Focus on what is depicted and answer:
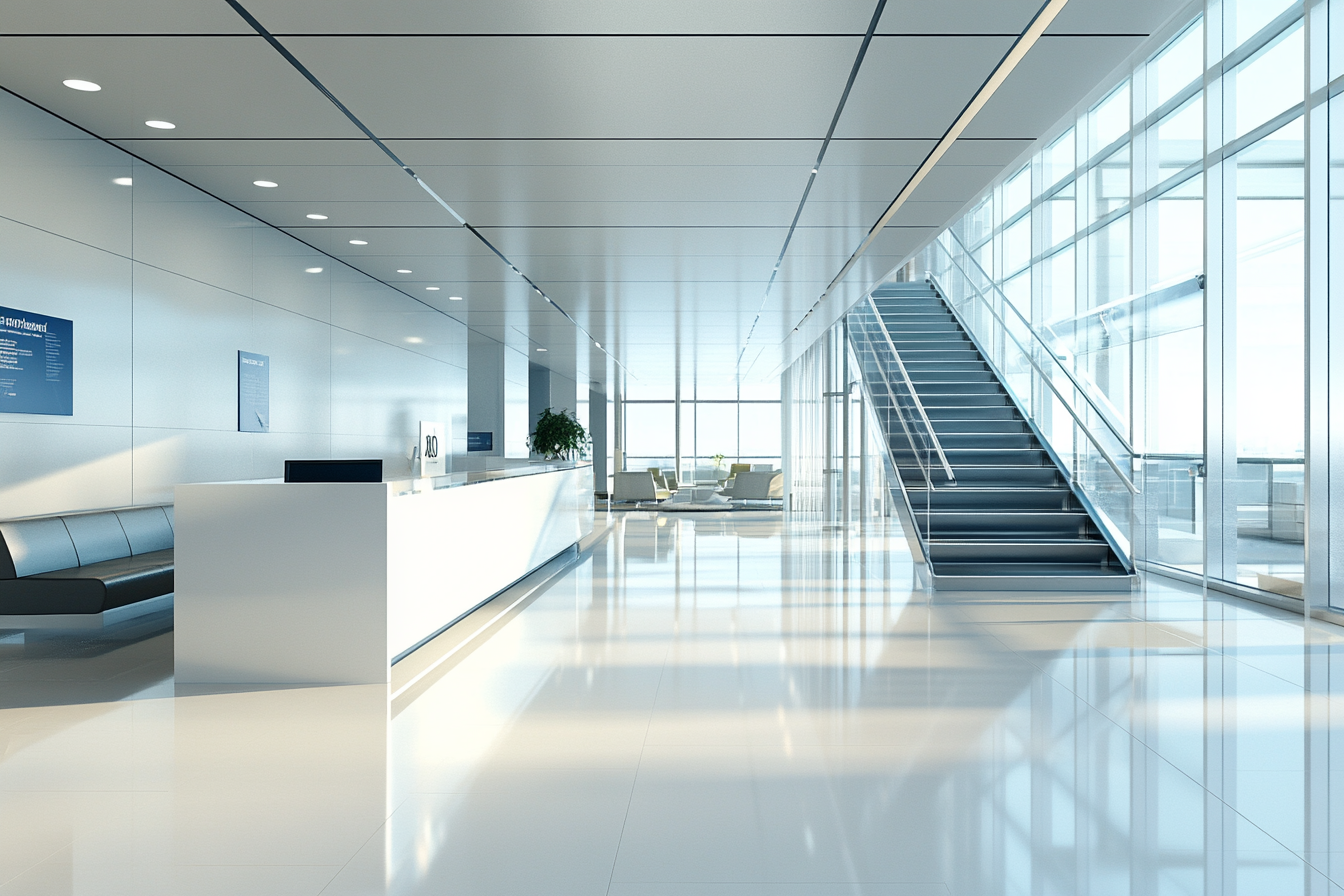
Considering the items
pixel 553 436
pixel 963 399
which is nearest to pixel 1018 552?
pixel 963 399

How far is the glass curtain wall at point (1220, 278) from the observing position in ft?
24.1

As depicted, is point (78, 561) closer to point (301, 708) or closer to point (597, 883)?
point (301, 708)

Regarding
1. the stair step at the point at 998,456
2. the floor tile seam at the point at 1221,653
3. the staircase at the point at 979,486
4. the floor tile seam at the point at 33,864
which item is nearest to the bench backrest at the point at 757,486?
the staircase at the point at 979,486

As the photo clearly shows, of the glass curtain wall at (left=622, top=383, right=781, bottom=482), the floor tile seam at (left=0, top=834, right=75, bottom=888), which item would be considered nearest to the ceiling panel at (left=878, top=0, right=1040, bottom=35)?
the floor tile seam at (left=0, top=834, right=75, bottom=888)

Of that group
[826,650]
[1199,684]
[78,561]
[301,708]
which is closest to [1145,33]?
[1199,684]

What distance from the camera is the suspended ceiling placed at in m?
4.13

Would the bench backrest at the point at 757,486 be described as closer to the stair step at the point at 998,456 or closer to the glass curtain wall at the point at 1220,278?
the glass curtain wall at the point at 1220,278

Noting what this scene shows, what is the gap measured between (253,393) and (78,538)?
7.51 ft

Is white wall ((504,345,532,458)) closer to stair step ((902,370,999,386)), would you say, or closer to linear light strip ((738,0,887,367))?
stair step ((902,370,999,386))

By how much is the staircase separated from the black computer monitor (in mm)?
5191

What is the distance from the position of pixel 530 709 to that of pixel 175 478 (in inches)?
→ 145

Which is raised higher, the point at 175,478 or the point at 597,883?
the point at 175,478

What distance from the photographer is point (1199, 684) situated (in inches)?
197

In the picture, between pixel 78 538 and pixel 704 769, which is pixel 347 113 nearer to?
pixel 78 538
